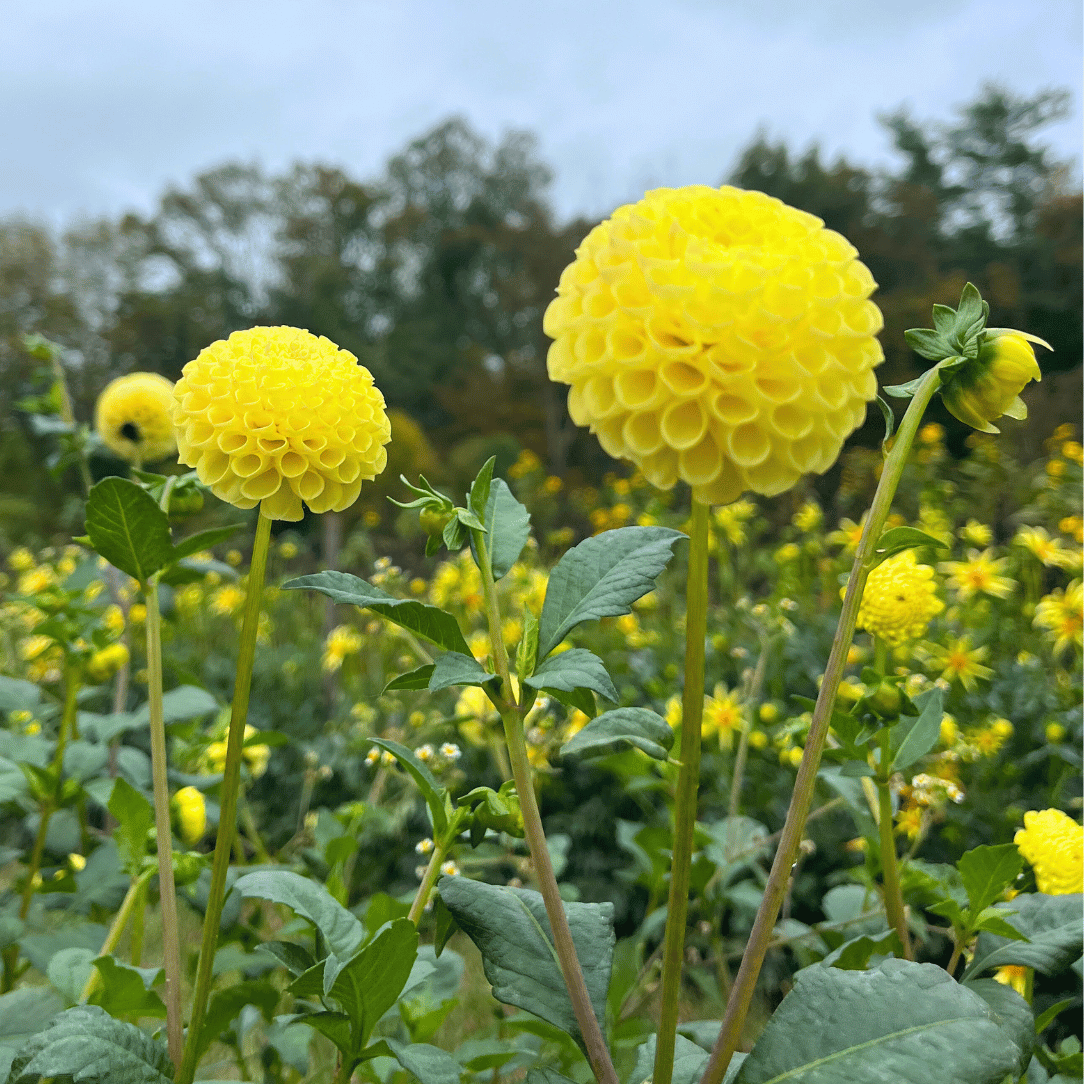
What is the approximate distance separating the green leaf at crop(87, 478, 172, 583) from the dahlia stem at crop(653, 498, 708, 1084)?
0.38m

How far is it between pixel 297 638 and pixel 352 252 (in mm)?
12627

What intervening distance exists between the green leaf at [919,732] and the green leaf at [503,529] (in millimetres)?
379

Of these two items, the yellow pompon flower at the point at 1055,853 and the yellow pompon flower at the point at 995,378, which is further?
the yellow pompon flower at the point at 1055,853

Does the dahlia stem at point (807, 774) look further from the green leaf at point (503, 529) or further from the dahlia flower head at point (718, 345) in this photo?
the green leaf at point (503, 529)

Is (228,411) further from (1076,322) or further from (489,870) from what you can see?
(1076,322)

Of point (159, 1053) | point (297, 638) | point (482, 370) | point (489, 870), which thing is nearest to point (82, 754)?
point (159, 1053)

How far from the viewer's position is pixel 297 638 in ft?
12.5

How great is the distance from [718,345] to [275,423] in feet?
1.07

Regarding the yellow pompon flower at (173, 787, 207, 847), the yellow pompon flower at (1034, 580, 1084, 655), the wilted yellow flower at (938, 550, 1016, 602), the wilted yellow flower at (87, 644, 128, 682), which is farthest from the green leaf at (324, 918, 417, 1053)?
the wilted yellow flower at (938, 550, 1016, 602)

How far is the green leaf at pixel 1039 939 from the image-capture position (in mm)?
632

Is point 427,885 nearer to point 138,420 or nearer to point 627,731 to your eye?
point 627,731

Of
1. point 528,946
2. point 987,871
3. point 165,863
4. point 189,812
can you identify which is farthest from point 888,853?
point 189,812

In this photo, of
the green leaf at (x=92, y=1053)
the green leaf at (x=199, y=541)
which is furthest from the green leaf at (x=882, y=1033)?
the green leaf at (x=199, y=541)

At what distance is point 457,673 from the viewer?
18.1 inches
